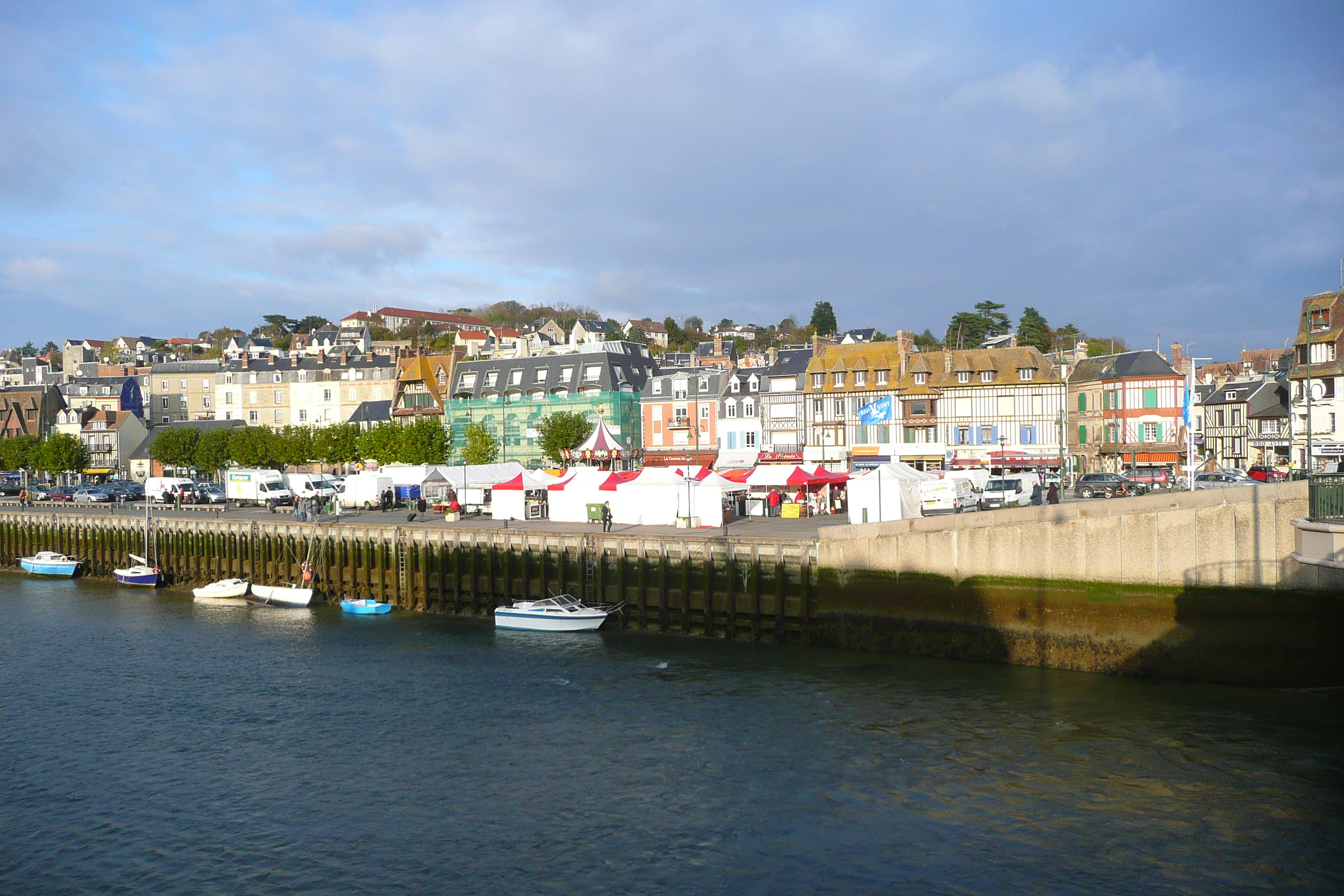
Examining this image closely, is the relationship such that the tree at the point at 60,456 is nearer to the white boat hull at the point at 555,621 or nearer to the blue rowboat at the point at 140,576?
the blue rowboat at the point at 140,576

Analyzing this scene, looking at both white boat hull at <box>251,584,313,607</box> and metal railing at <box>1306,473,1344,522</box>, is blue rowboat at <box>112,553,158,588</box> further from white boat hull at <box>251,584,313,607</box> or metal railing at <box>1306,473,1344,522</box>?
metal railing at <box>1306,473,1344,522</box>

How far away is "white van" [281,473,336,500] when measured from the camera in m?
71.1

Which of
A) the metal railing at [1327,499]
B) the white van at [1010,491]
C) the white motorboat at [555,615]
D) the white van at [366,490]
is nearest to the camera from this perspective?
the metal railing at [1327,499]

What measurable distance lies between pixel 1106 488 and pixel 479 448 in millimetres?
52831

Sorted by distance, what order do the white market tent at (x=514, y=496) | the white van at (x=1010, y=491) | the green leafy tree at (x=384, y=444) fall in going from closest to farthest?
1. the white van at (x=1010, y=491)
2. the white market tent at (x=514, y=496)
3. the green leafy tree at (x=384, y=444)

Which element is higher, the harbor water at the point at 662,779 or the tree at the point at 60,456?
the tree at the point at 60,456

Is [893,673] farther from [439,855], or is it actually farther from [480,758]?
[439,855]

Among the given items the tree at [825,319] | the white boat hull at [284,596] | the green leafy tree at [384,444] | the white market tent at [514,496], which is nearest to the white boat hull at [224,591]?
the white boat hull at [284,596]

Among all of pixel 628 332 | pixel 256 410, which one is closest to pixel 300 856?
pixel 256 410

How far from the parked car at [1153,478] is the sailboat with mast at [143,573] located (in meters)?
54.1

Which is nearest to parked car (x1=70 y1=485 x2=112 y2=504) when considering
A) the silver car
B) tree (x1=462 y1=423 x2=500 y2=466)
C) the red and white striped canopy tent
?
the silver car

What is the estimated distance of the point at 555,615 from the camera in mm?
38719

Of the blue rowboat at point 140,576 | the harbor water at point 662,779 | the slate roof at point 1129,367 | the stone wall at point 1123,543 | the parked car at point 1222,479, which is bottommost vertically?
the harbor water at point 662,779

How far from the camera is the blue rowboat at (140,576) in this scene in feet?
180
